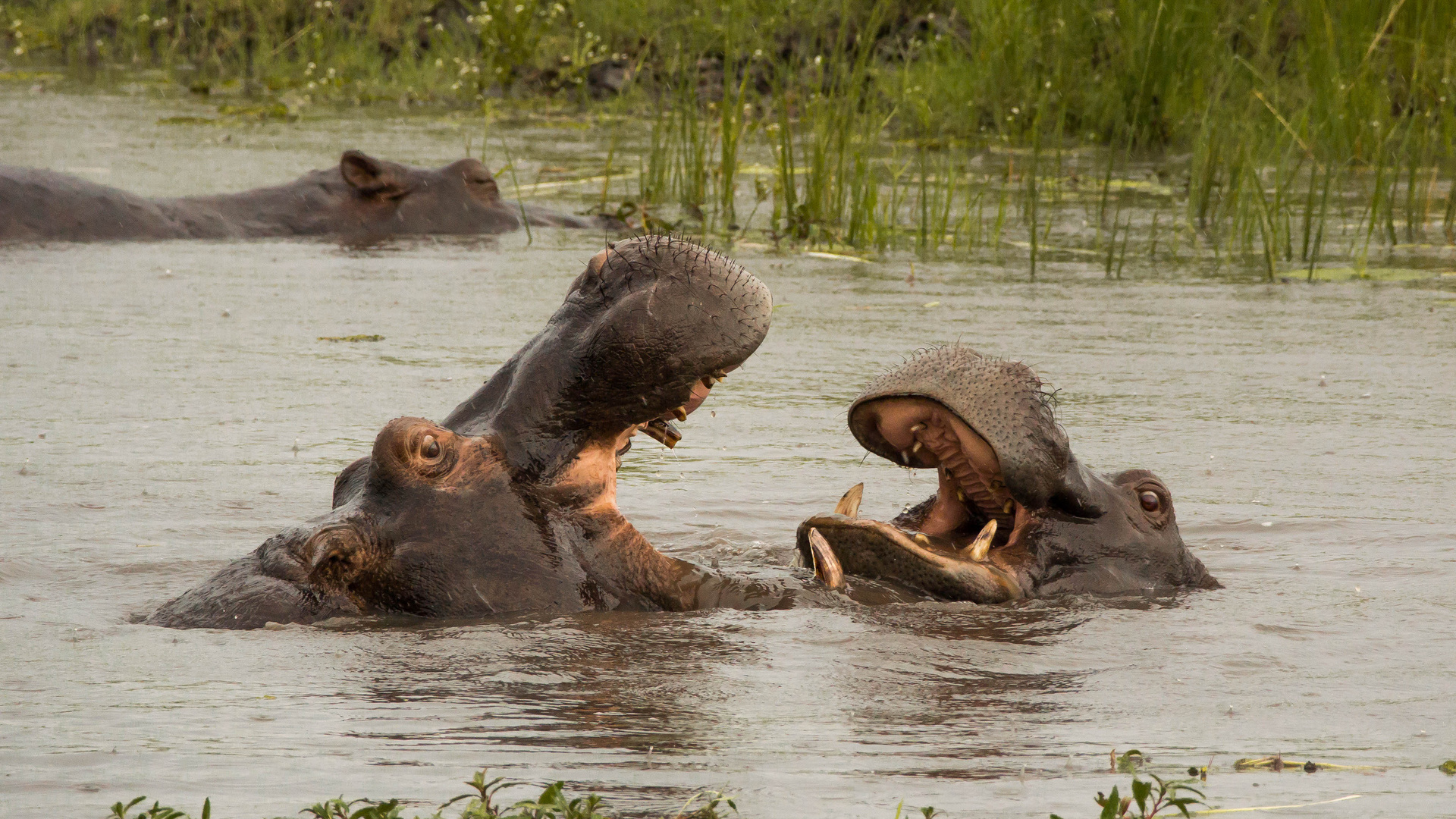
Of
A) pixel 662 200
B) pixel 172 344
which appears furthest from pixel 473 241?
pixel 172 344

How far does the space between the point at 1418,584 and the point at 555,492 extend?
187cm

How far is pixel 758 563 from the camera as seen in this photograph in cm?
393

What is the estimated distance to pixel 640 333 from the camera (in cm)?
314

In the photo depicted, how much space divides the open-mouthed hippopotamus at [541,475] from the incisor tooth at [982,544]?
65 centimetres

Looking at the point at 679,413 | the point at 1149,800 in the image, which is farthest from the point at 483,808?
the point at 679,413

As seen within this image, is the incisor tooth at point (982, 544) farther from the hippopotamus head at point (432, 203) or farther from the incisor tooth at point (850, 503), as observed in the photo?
the hippopotamus head at point (432, 203)

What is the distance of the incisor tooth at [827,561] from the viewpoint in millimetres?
3535

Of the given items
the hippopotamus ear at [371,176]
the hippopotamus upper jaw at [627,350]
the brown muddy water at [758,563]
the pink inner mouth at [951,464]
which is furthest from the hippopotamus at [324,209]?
the hippopotamus upper jaw at [627,350]

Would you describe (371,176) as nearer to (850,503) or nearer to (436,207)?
(436,207)

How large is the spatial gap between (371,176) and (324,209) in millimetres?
313

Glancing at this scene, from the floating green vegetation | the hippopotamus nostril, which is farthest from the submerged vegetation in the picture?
the floating green vegetation

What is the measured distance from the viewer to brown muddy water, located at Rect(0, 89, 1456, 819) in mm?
2598

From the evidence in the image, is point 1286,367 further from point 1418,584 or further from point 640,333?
point 640,333

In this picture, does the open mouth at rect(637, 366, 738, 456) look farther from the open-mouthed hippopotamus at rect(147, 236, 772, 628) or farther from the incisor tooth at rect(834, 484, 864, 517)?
the incisor tooth at rect(834, 484, 864, 517)
